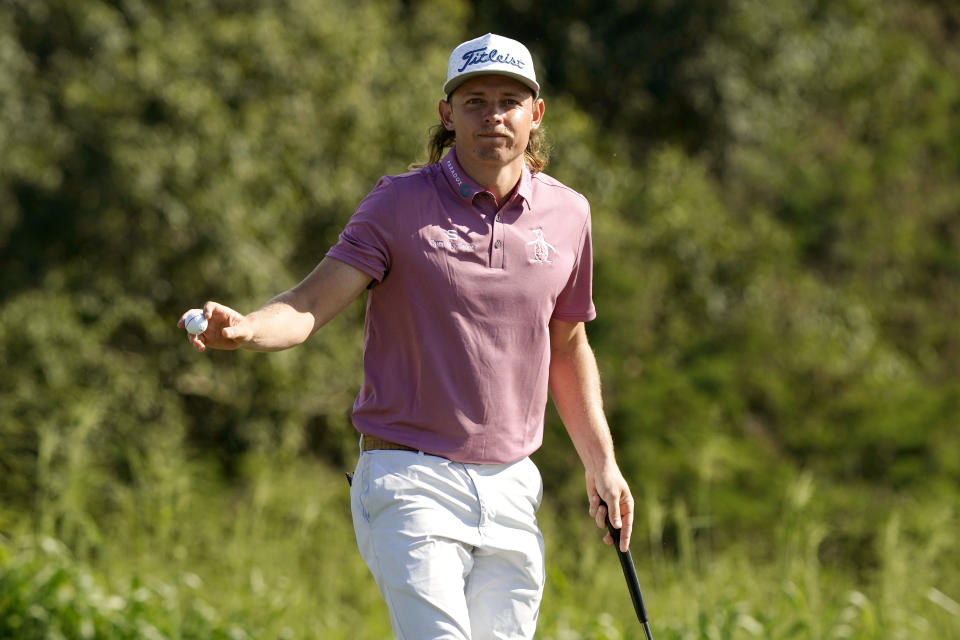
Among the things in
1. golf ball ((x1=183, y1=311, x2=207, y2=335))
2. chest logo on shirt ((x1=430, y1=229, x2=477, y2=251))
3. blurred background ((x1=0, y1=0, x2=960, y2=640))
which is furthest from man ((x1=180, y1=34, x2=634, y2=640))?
blurred background ((x1=0, y1=0, x2=960, y2=640))

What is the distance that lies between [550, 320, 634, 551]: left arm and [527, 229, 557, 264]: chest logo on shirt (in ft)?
0.86

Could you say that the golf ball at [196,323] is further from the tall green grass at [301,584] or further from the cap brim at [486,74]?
the tall green grass at [301,584]

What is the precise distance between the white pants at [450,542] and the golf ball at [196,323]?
2.27ft

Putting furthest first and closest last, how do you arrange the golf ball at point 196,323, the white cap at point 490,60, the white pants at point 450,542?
the white cap at point 490,60 → the white pants at point 450,542 → the golf ball at point 196,323

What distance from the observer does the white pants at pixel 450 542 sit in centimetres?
309

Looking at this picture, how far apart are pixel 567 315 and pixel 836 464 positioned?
35.2 feet

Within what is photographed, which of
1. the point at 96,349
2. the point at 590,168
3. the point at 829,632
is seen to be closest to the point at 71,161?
the point at 96,349

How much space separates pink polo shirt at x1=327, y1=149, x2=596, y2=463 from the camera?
125 inches

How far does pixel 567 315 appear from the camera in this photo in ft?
11.5

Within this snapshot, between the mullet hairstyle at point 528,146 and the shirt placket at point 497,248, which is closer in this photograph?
the shirt placket at point 497,248

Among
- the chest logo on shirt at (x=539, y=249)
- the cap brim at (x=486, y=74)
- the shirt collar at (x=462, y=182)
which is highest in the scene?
the cap brim at (x=486, y=74)

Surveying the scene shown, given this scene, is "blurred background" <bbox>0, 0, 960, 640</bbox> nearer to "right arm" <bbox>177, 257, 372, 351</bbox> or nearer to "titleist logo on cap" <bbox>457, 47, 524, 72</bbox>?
"right arm" <bbox>177, 257, 372, 351</bbox>

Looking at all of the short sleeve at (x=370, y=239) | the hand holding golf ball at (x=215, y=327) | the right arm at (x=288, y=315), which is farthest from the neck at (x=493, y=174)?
the hand holding golf ball at (x=215, y=327)

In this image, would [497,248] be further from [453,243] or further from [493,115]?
[493,115]
